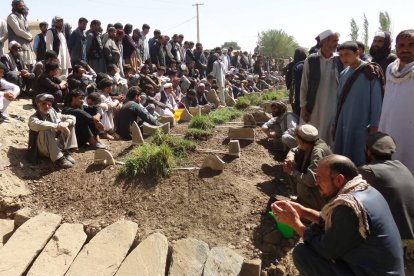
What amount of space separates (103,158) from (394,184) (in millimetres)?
3652

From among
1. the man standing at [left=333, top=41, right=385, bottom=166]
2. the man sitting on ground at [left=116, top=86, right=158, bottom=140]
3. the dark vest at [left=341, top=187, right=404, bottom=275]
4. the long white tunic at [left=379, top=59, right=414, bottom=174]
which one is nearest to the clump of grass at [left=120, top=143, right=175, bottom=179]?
the man sitting on ground at [left=116, top=86, right=158, bottom=140]

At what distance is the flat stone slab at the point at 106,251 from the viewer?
368 cm

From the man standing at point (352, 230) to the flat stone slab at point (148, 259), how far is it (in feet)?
5.17

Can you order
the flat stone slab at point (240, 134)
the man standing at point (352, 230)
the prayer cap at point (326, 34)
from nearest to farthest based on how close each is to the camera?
the man standing at point (352, 230) < the prayer cap at point (326, 34) < the flat stone slab at point (240, 134)

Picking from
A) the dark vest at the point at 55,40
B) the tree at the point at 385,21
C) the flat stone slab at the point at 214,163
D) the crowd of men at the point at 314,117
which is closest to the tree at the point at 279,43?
the tree at the point at 385,21

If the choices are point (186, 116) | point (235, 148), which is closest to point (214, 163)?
point (235, 148)

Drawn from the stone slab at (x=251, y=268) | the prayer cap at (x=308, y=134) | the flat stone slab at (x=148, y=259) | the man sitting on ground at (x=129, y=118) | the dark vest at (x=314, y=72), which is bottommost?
the stone slab at (x=251, y=268)

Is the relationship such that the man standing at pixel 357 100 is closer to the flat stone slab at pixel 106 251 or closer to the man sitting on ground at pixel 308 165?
the man sitting on ground at pixel 308 165

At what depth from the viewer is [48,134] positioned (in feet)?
18.0

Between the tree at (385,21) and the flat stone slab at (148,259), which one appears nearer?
the flat stone slab at (148,259)

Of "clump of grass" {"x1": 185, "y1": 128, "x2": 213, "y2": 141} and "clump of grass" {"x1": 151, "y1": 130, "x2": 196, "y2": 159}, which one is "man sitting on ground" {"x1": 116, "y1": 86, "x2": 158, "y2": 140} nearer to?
"clump of grass" {"x1": 185, "y1": 128, "x2": 213, "y2": 141}

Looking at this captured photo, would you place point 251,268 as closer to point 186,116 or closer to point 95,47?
point 186,116

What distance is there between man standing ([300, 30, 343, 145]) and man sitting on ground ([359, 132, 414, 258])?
180 centimetres

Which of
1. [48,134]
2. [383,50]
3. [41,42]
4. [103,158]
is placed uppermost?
[41,42]
